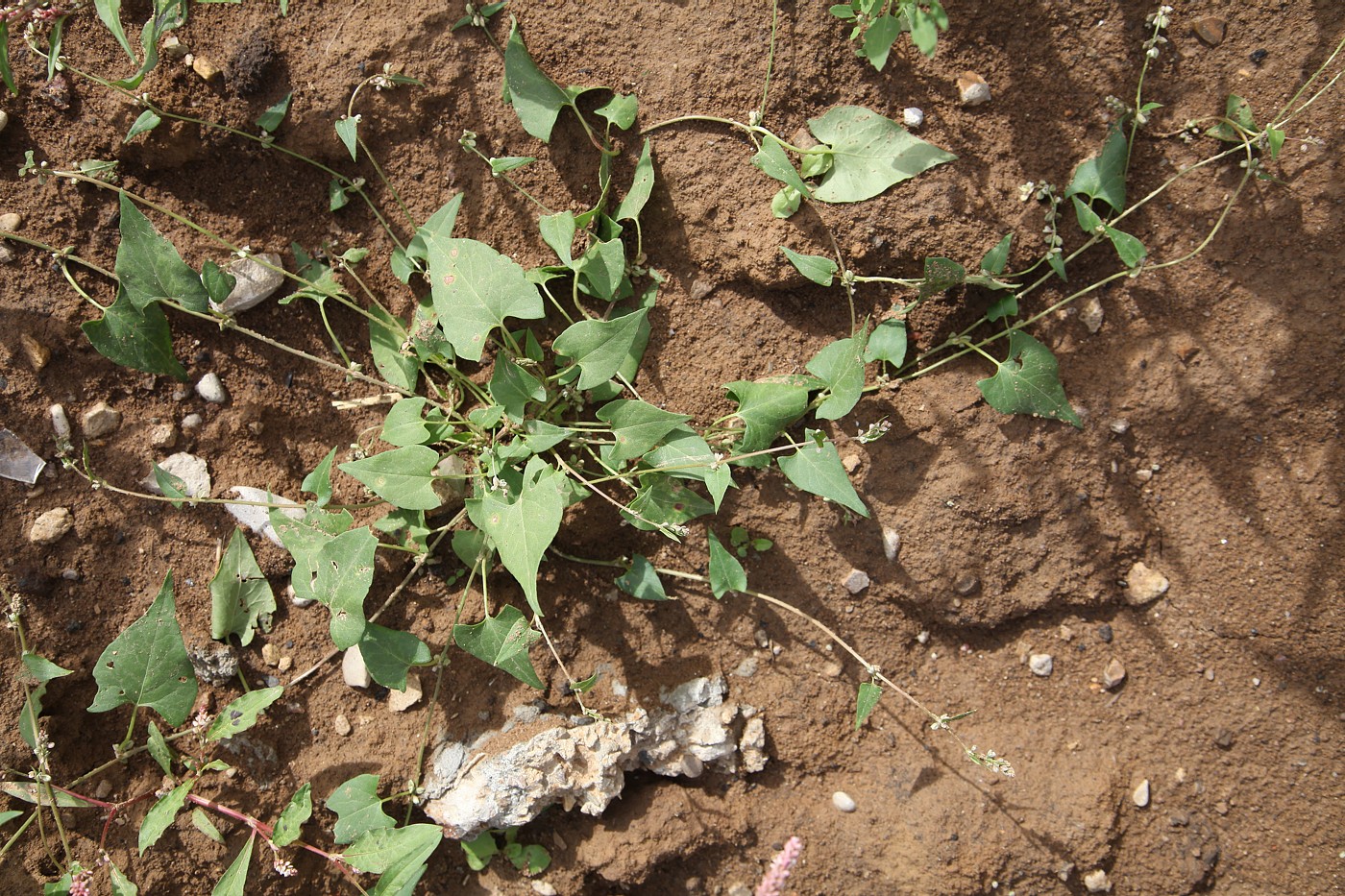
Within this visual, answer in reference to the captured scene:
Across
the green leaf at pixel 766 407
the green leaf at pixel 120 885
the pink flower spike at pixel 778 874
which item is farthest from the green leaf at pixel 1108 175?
the green leaf at pixel 120 885

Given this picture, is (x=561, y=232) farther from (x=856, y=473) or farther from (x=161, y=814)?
(x=161, y=814)

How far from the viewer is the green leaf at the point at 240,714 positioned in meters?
2.62

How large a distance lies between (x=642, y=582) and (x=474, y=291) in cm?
108

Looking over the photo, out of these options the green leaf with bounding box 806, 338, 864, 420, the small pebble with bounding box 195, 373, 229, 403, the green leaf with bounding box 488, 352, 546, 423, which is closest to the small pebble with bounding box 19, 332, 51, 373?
the small pebble with bounding box 195, 373, 229, 403

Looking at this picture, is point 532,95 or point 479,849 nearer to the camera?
point 532,95

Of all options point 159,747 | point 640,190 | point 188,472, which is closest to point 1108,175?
point 640,190

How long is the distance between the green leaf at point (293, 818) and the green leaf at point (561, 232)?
6.06 feet

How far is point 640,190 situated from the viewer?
2689mm

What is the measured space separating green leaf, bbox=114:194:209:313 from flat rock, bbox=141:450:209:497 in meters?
0.56

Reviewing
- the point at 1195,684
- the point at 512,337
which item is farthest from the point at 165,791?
the point at 1195,684

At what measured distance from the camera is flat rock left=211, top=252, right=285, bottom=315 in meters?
2.81

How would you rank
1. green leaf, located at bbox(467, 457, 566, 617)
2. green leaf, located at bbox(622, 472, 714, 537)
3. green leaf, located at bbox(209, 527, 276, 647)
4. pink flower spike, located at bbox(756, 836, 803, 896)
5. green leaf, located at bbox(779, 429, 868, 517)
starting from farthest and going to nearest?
green leaf, located at bbox(209, 527, 276, 647) < green leaf, located at bbox(622, 472, 714, 537) < green leaf, located at bbox(779, 429, 868, 517) < green leaf, located at bbox(467, 457, 566, 617) < pink flower spike, located at bbox(756, 836, 803, 896)

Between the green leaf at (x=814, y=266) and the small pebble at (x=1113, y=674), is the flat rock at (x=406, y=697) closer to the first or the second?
the green leaf at (x=814, y=266)

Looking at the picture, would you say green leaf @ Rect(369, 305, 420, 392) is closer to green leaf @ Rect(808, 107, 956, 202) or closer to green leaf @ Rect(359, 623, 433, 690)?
green leaf @ Rect(359, 623, 433, 690)
